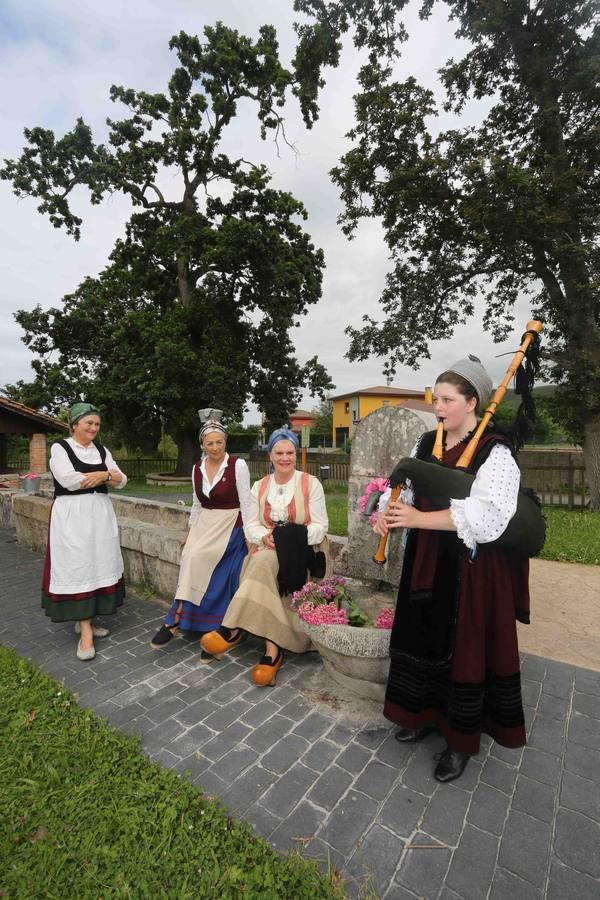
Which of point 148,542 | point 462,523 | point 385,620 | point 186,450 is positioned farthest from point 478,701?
point 186,450

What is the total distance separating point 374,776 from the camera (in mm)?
2309

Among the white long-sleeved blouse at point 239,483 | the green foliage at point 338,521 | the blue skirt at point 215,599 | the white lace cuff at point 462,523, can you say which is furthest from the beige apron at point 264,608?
the green foliage at point 338,521

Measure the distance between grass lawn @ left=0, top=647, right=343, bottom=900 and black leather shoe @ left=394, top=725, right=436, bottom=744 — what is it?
937 mm

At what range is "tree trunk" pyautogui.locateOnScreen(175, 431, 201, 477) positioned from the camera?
2083 centimetres

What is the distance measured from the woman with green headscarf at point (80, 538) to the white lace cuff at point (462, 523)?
110 inches

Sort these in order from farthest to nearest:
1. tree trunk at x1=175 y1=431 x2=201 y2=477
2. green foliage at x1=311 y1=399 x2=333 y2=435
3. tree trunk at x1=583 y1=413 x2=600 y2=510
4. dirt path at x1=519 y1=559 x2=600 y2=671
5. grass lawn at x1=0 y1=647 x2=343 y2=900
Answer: green foliage at x1=311 y1=399 x2=333 y2=435 < tree trunk at x1=175 y1=431 x2=201 y2=477 < tree trunk at x1=583 y1=413 x2=600 y2=510 < dirt path at x1=519 y1=559 x2=600 y2=671 < grass lawn at x1=0 y1=647 x2=343 y2=900

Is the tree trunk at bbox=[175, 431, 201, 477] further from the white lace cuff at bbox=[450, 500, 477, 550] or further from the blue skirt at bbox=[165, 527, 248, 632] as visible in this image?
the white lace cuff at bbox=[450, 500, 477, 550]

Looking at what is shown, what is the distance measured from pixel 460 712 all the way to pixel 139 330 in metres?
18.8

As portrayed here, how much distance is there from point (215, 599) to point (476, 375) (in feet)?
9.49

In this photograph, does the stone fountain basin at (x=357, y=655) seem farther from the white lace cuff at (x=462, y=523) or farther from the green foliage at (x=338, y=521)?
the green foliage at (x=338, y=521)

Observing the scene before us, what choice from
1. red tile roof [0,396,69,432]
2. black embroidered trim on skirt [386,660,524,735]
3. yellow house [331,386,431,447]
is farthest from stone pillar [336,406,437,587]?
yellow house [331,386,431,447]

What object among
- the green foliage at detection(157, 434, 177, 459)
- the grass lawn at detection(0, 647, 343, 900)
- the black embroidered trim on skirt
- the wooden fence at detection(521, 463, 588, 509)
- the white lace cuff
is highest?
the green foliage at detection(157, 434, 177, 459)

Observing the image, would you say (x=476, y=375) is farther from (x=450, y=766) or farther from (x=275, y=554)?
(x=450, y=766)

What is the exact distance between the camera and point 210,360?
1755 cm
